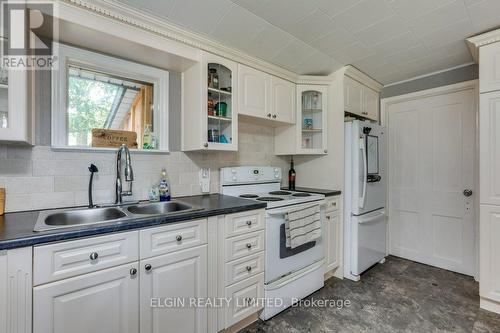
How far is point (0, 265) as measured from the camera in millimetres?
951

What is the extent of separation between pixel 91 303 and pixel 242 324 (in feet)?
3.61

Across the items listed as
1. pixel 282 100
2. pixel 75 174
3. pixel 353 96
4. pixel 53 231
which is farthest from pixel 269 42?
pixel 53 231

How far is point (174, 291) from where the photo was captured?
4.66 ft

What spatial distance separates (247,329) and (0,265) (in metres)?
1.53

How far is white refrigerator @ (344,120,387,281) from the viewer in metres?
2.51

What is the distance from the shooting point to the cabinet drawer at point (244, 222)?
1.67 meters

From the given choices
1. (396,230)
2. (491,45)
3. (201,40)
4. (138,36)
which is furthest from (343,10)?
(396,230)

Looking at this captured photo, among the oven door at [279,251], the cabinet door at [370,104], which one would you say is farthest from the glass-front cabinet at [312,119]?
the oven door at [279,251]

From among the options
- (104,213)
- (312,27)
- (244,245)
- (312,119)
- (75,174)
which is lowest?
(244,245)

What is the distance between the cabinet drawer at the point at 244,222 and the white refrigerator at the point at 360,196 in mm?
1221

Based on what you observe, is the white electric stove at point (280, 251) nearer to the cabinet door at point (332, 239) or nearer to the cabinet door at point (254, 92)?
the cabinet door at point (332, 239)

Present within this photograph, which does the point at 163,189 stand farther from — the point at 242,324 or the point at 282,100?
the point at 282,100

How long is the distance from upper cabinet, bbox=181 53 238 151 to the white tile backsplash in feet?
0.83

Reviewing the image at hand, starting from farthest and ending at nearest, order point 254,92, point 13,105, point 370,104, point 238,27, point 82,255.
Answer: point 370,104 < point 254,92 < point 238,27 < point 13,105 < point 82,255
